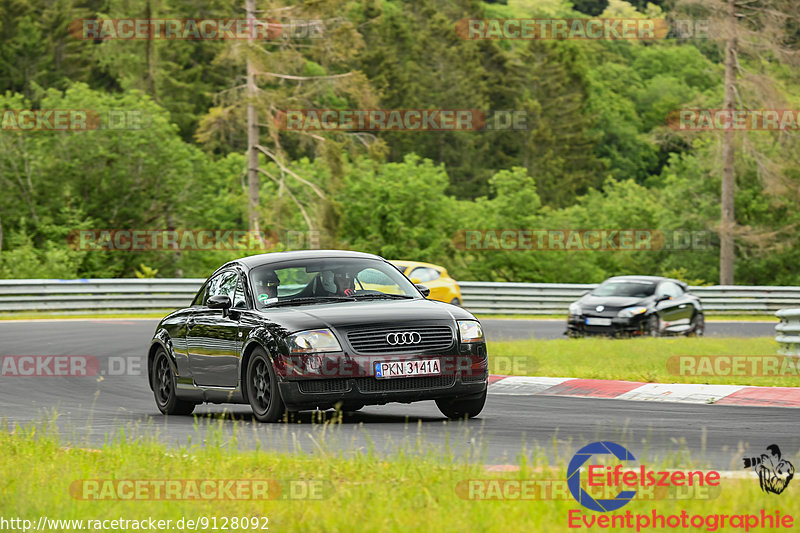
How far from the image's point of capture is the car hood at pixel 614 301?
25500 millimetres

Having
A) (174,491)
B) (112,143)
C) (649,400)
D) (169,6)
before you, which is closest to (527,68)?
(169,6)

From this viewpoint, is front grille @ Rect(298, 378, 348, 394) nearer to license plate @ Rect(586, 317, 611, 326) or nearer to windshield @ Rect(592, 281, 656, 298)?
license plate @ Rect(586, 317, 611, 326)

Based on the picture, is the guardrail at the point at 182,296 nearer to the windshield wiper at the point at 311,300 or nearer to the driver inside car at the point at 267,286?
the driver inside car at the point at 267,286

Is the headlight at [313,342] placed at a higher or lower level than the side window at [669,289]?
higher

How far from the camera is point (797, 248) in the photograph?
5491 centimetres

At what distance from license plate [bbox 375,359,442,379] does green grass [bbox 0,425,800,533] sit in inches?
66.2

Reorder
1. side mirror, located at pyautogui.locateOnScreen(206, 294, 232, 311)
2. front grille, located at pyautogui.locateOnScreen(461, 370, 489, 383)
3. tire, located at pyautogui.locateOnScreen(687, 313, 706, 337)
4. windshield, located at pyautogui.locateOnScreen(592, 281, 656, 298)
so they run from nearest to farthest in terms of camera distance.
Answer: front grille, located at pyautogui.locateOnScreen(461, 370, 489, 383)
side mirror, located at pyautogui.locateOnScreen(206, 294, 232, 311)
windshield, located at pyautogui.locateOnScreen(592, 281, 656, 298)
tire, located at pyautogui.locateOnScreen(687, 313, 706, 337)

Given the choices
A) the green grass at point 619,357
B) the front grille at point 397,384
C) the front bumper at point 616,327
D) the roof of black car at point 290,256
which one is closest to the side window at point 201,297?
the roof of black car at point 290,256

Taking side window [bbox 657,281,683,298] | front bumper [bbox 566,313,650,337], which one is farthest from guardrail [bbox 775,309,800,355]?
side window [bbox 657,281,683,298]

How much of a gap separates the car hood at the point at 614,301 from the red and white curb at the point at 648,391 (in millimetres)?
10189

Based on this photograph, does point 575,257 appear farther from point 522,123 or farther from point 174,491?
point 174,491

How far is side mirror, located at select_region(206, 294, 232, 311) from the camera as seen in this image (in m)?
11.6

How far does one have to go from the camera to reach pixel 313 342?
1037 centimetres

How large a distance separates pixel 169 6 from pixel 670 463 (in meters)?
71.0
